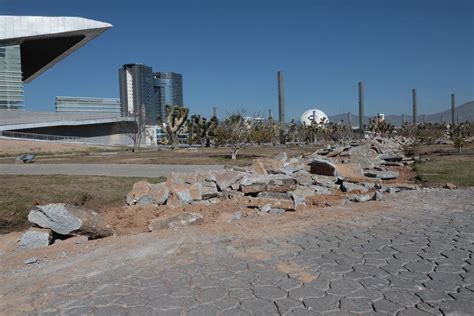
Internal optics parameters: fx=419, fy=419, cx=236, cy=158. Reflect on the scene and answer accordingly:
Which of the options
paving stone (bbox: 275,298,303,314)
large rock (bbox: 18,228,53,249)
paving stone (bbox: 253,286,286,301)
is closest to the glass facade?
large rock (bbox: 18,228,53,249)

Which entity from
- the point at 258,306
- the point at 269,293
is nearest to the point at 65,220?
the point at 269,293

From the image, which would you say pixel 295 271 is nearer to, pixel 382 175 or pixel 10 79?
pixel 382 175

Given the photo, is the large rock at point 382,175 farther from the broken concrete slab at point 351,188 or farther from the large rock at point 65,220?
the large rock at point 65,220

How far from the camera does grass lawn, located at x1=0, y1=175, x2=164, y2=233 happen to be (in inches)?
344

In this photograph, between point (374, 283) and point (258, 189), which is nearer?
point (374, 283)

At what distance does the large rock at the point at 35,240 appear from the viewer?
21.9ft

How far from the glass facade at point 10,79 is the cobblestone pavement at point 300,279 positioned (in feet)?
213

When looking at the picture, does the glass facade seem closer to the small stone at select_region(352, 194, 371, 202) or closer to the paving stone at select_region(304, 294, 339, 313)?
the small stone at select_region(352, 194, 371, 202)

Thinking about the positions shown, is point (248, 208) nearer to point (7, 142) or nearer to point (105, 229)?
point (105, 229)

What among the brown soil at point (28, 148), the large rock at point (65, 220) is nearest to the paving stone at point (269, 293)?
the large rock at point (65, 220)

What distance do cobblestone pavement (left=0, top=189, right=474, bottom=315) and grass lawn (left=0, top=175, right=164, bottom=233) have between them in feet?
16.3

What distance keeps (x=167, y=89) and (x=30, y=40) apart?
1786 inches

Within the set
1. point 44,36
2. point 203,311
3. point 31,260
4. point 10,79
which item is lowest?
point 31,260

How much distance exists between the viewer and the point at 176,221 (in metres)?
7.21
